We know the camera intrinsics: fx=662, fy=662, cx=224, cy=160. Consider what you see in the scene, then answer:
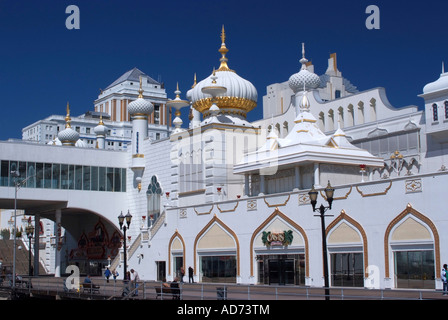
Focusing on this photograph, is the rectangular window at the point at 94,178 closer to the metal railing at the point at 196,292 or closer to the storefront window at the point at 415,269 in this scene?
the metal railing at the point at 196,292

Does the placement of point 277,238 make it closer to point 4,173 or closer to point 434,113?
point 434,113

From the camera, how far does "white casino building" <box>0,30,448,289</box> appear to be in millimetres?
29328

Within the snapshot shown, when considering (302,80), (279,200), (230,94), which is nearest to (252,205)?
(279,200)

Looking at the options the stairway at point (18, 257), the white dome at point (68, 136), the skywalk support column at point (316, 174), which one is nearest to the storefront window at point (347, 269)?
the skywalk support column at point (316, 174)

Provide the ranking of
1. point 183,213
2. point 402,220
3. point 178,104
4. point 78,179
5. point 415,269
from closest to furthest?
point 415,269, point 402,220, point 183,213, point 78,179, point 178,104

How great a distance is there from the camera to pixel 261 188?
127ft

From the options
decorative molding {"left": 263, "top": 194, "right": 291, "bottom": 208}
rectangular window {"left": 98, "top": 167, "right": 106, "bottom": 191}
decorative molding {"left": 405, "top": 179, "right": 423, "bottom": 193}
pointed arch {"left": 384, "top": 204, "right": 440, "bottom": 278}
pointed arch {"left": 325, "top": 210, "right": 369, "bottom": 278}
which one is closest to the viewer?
pointed arch {"left": 384, "top": 204, "right": 440, "bottom": 278}

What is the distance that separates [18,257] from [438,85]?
159ft

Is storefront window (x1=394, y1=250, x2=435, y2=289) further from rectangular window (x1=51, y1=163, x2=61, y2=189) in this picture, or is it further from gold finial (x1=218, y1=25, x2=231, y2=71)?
rectangular window (x1=51, y1=163, x2=61, y2=189)

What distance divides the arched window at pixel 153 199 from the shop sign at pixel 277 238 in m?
16.1

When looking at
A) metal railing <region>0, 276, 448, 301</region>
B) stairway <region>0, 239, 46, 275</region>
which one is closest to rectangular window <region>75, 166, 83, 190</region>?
metal railing <region>0, 276, 448, 301</region>

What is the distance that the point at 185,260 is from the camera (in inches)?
1602

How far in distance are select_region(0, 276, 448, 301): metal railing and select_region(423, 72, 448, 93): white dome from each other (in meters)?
15.2
